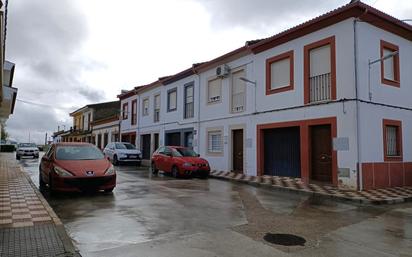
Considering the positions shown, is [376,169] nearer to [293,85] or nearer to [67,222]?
[293,85]

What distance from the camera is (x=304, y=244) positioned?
548cm

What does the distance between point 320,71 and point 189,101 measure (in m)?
10.2

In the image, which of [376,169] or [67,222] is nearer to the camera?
[67,222]

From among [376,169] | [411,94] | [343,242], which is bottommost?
[343,242]

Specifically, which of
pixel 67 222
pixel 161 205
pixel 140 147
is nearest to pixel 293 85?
pixel 161 205

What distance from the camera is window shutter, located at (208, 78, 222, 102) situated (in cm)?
1925

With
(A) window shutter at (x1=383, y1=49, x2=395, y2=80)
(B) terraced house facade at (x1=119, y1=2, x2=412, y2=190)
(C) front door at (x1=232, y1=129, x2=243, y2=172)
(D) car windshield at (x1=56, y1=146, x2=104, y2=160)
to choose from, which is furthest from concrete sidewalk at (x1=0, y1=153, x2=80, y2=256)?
Answer: (A) window shutter at (x1=383, y1=49, x2=395, y2=80)

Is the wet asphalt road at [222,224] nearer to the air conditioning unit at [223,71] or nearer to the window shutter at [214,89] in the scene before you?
the air conditioning unit at [223,71]

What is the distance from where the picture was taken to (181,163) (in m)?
15.6

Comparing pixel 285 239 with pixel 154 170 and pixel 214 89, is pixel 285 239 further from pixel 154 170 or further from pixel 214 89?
pixel 214 89

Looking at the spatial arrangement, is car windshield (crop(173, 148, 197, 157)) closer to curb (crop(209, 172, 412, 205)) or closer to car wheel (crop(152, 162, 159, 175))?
car wheel (crop(152, 162, 159, 175))

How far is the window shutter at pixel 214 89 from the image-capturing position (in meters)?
A: 19.2

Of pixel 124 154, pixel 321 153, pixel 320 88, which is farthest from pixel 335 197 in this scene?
pixel 124 154

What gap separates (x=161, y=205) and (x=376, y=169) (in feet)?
26.0
